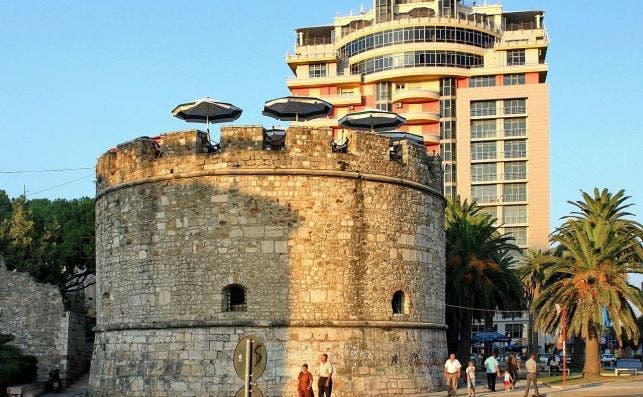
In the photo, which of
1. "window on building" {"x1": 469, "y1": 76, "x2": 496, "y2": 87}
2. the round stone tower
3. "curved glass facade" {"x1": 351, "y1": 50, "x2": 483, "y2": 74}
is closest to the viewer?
the round stone tower

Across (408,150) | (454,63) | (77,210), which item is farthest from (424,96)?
(408,150)

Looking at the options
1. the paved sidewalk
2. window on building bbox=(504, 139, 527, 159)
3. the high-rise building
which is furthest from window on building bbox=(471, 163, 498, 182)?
the paved sidewalk

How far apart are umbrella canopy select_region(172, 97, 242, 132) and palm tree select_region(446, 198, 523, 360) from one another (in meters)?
11.7

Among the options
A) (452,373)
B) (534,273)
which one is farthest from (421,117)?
(452,373)

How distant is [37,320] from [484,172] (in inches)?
2324

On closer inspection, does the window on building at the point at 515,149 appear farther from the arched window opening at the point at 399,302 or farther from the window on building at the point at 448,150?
the arched window opening at the point at 399,302

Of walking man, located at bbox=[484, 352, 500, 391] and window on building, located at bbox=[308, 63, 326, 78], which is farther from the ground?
window on building, located at bbox=[308, 63, 326, 78]

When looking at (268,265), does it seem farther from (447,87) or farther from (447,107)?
(447,107)

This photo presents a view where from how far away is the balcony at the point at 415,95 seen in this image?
Result: 85.9 m

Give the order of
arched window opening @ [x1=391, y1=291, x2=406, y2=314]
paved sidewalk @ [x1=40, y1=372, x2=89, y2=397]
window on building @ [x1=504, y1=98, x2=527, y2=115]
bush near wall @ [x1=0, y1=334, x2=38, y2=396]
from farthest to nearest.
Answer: window on building @ [x1=504, y1=98, x2=527, y2=115], paved sidewalk @ [x1=40, y1=372, x2=89, y2=397], bush near wall @ [x1=0, y1=334, x2=38, y2=396], arched window opening @ [x1=391, y1=291, x2=406, y2=314]

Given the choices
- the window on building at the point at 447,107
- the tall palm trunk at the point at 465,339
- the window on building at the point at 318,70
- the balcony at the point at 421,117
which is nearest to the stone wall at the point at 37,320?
the tall palm trunk at the point at 465,339

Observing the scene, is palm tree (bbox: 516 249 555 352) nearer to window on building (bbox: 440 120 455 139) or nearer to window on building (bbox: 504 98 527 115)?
window on building (bbox: 504 98 527 115)

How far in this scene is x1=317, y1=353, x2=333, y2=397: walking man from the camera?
20.3 metres

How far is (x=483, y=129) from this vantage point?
86.3 metres
